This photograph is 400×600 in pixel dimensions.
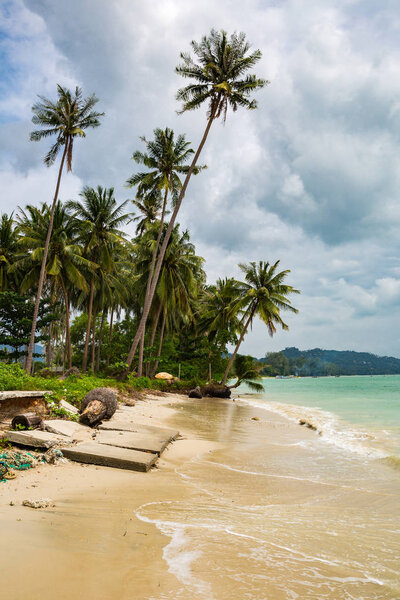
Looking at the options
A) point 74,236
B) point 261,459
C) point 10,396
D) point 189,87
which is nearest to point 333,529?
point 261,459

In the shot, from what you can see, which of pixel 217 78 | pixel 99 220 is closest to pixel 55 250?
pixel 99 220

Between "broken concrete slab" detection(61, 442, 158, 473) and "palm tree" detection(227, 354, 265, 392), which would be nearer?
"broken concrete slab" detection(61, 442, 158, 473)

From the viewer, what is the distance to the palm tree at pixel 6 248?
23.9 m

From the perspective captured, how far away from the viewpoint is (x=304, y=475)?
582cm

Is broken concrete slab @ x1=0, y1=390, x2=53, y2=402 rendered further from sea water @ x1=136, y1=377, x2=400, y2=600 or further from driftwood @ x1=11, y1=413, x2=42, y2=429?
sea water @ x1=136, y1=377, x2=400, y2=600

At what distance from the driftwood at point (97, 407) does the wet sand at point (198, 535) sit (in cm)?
245

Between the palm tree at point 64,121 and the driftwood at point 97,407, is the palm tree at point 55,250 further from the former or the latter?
the driftwood at point 97,407

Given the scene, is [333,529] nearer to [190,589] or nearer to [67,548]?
[190,589]

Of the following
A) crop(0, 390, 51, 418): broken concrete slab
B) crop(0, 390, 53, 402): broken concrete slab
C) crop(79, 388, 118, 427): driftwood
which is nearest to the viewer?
crop(0, 390, 53, 402): broken concrete slab

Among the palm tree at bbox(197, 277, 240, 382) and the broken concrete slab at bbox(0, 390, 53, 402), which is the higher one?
the palm tree at bbox(197, 277, 240, 382)

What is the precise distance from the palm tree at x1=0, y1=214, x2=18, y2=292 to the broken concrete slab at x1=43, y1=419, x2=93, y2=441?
2041cm

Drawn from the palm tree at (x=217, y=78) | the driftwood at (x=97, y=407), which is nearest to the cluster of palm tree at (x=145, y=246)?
the palm tree at (x=217, y=78)

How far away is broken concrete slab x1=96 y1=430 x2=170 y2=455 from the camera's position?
600 cm

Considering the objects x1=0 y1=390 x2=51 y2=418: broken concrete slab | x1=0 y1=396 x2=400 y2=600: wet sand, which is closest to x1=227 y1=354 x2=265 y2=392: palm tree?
x1=0 y1=390 x2=51 y2=418: broken concrete slab
